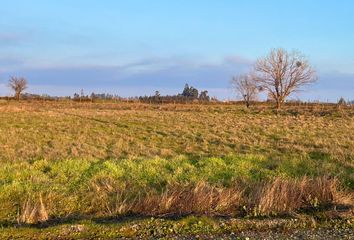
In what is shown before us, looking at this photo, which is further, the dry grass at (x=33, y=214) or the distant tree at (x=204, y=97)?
the distant tree at (x=204, y=97)

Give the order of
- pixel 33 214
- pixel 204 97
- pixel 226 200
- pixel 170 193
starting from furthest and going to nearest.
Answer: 1. pixel 204 97
2. pixel 170 193
3. pixel 226 200
4. pixel 33 214

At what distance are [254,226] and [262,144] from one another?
1261 cm

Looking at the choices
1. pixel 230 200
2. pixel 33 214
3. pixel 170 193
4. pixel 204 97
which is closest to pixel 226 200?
pixel 230 200

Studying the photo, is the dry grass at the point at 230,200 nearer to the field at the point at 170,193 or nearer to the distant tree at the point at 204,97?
the field at the point at 170,193

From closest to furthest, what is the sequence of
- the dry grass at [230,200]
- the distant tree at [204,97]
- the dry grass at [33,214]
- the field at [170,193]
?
the field at [170,193] → the dry grass at [33,214] → the dry grass at [230,200] → the distant tree at [204,97]

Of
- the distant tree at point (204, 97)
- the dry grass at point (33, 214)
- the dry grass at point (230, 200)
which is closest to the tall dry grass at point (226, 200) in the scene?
the dry grass at point (230, 200)

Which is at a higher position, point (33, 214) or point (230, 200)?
point (230, 200)

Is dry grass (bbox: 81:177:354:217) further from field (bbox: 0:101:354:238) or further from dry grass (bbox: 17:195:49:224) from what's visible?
dry grass (bbox: 17:195:49:224)

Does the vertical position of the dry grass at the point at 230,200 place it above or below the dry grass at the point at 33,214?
above

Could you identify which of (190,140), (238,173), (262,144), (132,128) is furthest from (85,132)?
(238,173)

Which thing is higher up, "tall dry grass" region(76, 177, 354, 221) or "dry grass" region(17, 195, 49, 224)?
"tall dry grass" region(76, 177, 354, 221)

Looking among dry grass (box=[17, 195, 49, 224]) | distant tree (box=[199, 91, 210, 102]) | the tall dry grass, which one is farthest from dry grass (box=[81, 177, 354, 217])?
distant tree (box=[199, 91, 210, 102])

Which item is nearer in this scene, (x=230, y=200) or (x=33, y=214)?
(x=33, y=214)

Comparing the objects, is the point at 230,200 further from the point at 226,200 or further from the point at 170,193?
the point at 170,193
